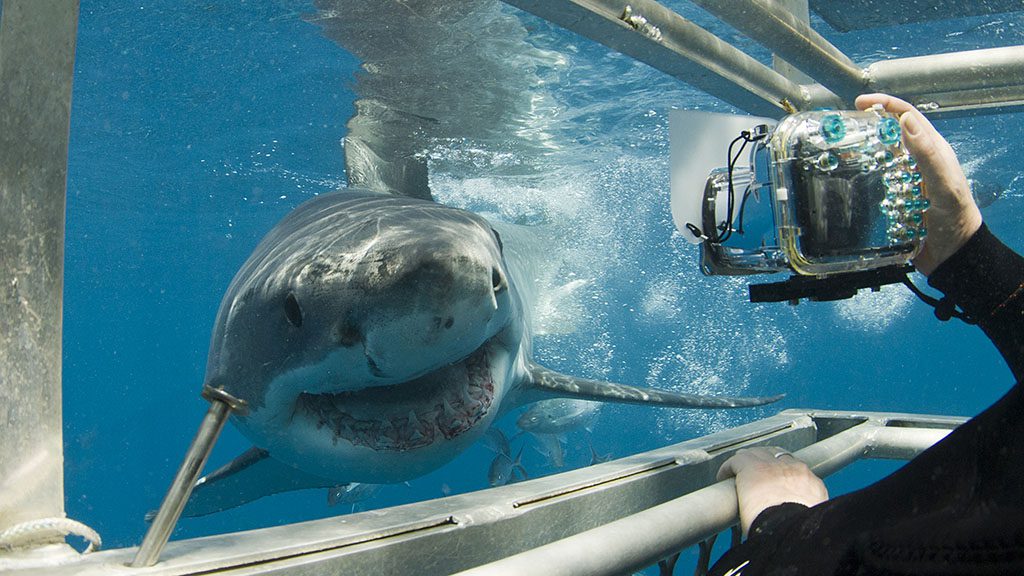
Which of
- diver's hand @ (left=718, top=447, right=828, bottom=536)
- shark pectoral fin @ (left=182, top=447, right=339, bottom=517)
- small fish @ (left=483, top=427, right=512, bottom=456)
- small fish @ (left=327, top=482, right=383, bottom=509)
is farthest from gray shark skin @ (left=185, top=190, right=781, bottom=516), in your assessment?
small fish @ (left=483, top=427, right=512, bottom=456)

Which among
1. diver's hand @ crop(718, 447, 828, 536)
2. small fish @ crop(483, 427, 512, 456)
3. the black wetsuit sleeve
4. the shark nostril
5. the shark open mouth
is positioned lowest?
small fish @ crop(483, 427, 512, 456)

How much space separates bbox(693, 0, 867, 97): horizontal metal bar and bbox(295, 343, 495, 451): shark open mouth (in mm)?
1715

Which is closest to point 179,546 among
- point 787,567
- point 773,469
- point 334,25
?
point 787,567

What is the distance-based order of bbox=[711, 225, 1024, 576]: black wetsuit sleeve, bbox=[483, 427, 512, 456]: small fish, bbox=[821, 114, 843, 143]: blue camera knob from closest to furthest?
bbox=[711, 225, 1024, 576]: black wetsuit sleeve → bbox=[821, 114, 843, 143]: blue camera knob → bbox=[483, 427, 512, 456]: small fish

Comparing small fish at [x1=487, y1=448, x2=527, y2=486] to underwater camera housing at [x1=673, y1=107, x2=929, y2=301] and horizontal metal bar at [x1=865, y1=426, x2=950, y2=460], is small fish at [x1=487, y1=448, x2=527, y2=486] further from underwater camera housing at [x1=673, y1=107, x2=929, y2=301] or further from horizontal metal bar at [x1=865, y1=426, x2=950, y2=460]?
underwater camera housing at [x1=673, y1=107, x2=929, y2=301]

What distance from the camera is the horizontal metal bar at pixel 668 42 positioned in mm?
2268

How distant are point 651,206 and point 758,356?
38.9 m

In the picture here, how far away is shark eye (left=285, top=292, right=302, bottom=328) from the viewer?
2613mm

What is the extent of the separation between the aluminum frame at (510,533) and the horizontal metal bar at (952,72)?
1.86 m

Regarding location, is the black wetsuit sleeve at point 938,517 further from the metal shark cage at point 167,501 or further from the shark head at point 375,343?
the shark head at point 375,343

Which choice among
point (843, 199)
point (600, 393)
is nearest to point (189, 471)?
point (843, 199)

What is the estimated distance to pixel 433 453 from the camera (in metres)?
2.81

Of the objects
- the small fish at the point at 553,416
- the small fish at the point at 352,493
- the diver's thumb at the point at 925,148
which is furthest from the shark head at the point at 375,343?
the small fish at the point at 553,416

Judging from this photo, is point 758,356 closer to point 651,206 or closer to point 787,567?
point 651,206
